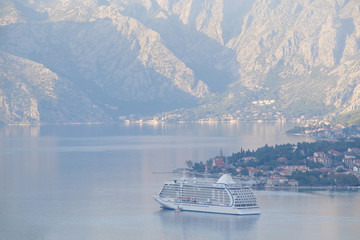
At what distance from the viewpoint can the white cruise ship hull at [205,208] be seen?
80938 millimetres

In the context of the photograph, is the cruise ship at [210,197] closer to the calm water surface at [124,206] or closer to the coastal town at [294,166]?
the calm water surface at [124,206]

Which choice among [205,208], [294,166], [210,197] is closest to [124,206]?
[205,208]

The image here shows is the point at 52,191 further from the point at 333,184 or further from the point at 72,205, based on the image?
the point at 333,184

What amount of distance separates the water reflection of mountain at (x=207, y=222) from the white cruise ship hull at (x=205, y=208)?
18.5 inches

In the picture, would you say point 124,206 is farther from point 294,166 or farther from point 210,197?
point 294,166

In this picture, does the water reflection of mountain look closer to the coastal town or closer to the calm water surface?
the calm water surface

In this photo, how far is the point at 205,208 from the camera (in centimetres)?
8238

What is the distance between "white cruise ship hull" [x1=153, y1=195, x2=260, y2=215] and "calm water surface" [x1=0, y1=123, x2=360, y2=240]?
2.26 feet

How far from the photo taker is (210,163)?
4742 inches

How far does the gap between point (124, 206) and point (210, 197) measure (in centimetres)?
857

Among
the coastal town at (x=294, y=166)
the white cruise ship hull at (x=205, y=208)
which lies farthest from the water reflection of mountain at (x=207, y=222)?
the coastal town at (x=294, y=166)

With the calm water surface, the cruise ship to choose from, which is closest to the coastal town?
the calm water surface

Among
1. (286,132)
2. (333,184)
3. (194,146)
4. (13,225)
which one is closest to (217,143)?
(194,146)

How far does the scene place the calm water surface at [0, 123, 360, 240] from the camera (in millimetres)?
74625
